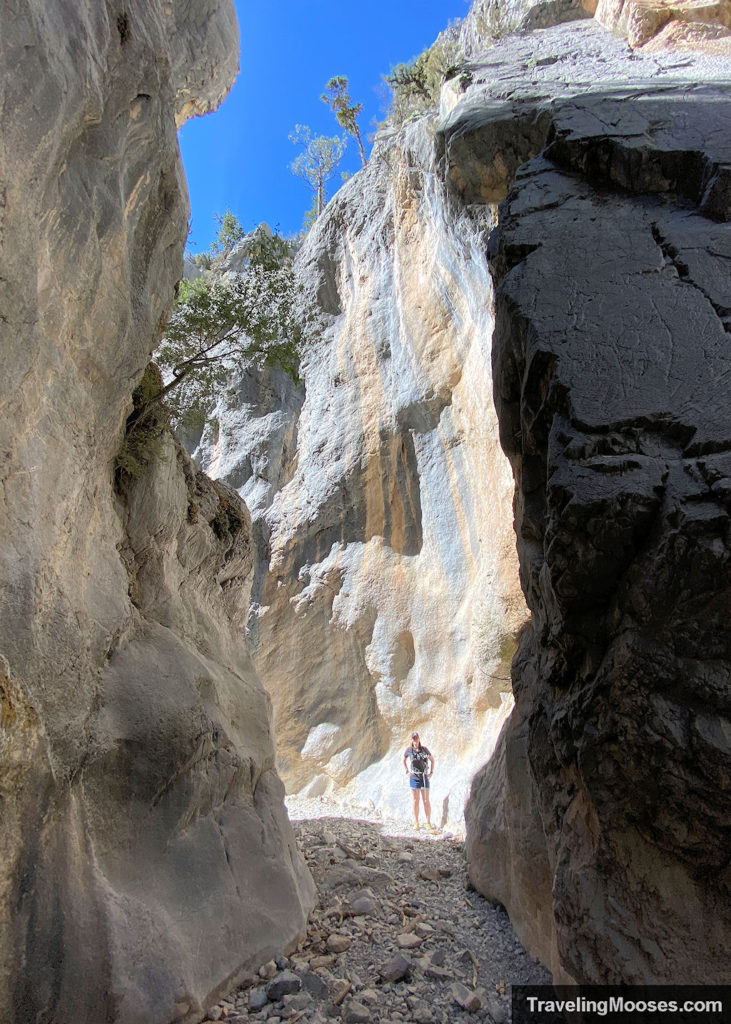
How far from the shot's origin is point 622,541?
3951mm

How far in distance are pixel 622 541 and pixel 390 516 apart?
36.4 ft

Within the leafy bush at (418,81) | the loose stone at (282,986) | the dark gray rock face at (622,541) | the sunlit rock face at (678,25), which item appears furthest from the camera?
the leafy bush at (418,81)

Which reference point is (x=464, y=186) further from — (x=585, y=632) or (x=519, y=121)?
(x=585, y=632)

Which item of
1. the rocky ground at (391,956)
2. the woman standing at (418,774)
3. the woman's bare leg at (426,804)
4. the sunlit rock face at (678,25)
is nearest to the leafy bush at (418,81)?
the sunlit rock face at (678,25)

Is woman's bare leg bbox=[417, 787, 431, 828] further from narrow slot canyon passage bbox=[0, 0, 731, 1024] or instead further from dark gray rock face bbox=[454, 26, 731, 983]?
dark gray rock face bbox=[454, 26, 731, 983]

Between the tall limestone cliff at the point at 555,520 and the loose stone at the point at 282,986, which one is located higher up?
the tall limestone cliff at the point at 555,520

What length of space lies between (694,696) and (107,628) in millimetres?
4564

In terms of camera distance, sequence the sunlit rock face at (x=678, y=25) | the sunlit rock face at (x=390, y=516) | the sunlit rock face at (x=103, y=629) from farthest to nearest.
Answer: the sunlit rock face at (x=390, y=516) < the sunlit rock face at (x=678, y=25) < the sunlit rock face at (x=103, y=629)

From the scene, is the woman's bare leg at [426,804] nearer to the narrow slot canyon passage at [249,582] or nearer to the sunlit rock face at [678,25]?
the narrow slot canyon passage at [249,582]

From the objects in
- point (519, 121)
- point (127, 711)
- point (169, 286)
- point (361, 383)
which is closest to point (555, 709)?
point (127, 711)

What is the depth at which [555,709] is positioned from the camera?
4.65 meters

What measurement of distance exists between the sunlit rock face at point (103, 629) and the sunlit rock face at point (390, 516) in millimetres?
6105

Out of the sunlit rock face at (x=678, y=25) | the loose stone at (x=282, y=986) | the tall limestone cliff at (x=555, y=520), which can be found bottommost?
the loose stone at (x=282, y=986)

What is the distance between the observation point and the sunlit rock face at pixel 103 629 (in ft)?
13.9
